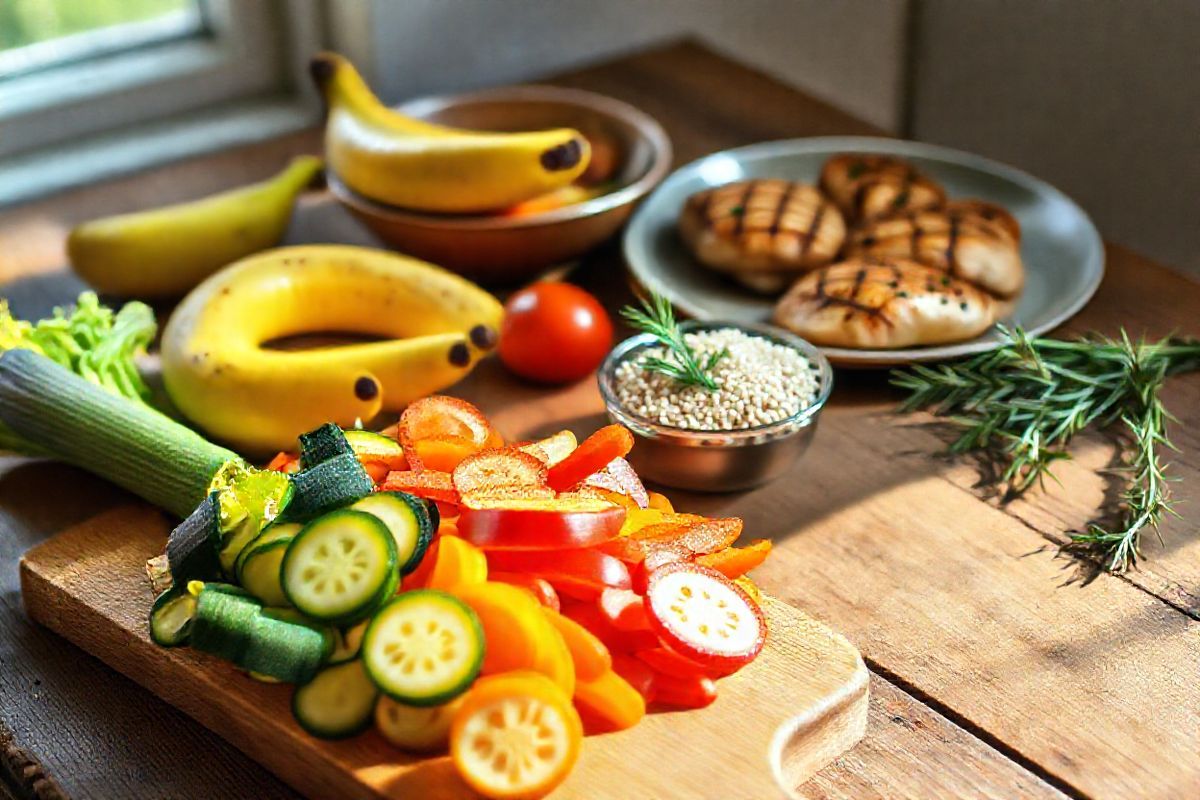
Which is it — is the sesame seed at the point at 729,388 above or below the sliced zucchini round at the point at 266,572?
below

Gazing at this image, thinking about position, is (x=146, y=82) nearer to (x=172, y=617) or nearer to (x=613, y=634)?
(x=172, y=617)

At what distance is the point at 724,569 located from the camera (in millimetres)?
1391

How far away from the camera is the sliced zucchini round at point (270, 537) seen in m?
1.26

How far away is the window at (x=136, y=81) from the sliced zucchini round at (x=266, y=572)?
134cm

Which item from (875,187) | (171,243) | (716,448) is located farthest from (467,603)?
(875,187)

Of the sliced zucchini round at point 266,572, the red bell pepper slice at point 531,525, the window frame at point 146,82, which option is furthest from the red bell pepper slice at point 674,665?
the window frame at point 146,82

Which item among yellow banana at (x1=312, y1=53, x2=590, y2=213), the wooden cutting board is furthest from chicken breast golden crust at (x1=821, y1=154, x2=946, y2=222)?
the wooden cutting board

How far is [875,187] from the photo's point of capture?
6.69 ft

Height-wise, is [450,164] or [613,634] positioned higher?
[450,164]

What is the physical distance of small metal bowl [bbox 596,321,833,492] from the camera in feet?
5.10

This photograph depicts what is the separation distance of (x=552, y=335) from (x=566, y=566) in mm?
551

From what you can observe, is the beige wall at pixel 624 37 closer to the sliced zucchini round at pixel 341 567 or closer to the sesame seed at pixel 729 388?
the sesame seed at pixel 729 388

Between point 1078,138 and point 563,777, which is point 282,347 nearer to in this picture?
point 563,777

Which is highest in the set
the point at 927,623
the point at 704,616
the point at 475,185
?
the point at 475,185
